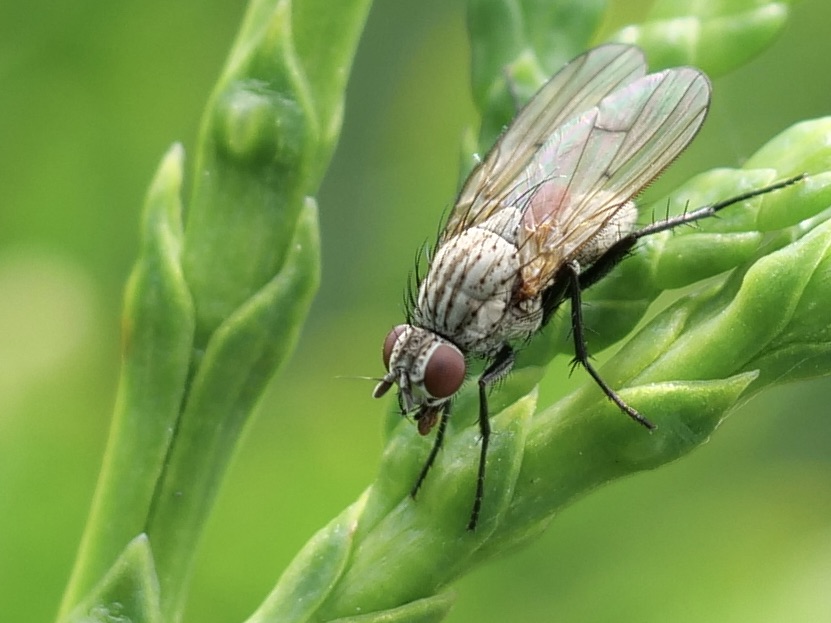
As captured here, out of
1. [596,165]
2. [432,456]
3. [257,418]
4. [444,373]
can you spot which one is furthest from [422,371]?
[257,418]

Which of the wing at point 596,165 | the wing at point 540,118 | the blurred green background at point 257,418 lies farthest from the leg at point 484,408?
the blurred green background at point 257,418

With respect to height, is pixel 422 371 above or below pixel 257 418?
above

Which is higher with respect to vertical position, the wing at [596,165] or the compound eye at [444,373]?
the wing at [596,165]

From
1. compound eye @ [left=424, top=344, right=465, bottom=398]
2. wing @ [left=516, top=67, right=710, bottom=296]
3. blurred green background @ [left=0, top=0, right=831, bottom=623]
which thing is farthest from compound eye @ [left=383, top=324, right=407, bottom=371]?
blurred green background @ [left=0, top=0, right=831, bottom=623]

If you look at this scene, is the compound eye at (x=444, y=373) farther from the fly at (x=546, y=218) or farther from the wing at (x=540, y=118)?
the wing at (x=540, y=118)

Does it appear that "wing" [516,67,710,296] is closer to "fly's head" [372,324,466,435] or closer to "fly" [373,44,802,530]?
"fly" [373,44,802,530]

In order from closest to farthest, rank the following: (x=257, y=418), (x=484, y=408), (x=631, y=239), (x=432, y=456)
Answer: (x=432, y=456)
(x=484, y=408)
(x=631, y=239)
(x=257, y=418)

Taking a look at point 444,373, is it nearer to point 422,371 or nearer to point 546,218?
point 422,371
